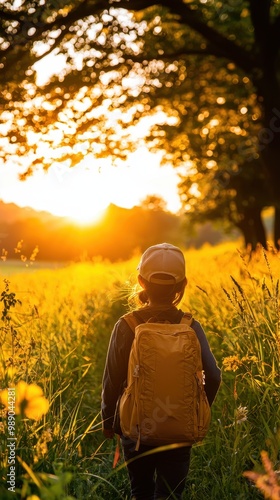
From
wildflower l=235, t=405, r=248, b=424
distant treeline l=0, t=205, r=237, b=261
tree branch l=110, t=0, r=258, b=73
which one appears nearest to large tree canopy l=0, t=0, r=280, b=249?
tree branch l=110, t=0, r=258, b=73

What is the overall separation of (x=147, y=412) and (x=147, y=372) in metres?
0.20

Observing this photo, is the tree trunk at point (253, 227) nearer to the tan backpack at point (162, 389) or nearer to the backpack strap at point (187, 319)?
the backpack strap at point (187, 319)

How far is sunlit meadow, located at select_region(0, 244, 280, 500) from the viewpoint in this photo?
3370 mm

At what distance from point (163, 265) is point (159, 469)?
1.09 metres

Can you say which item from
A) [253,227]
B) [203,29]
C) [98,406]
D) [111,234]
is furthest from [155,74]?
[111,234]

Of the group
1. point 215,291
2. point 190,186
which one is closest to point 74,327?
point 215,291

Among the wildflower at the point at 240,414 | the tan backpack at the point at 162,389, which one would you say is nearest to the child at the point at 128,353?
the tan backpack at the point at 162,389

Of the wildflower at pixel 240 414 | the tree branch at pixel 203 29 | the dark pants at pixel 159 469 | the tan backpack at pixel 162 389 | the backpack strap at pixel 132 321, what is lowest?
the dark pants at pixel 159 469

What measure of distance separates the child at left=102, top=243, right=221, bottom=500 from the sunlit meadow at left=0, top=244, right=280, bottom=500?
0.76 ft

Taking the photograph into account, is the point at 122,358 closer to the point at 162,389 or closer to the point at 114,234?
the point at 162,389

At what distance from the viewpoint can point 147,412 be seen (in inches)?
133

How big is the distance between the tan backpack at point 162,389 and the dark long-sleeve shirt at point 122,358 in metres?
0.15

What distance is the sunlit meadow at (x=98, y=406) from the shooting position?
11.1 ft

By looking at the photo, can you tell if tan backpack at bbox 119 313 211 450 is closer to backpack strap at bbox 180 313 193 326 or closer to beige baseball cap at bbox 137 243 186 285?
backpack strap at bbox 180 313 193 326
